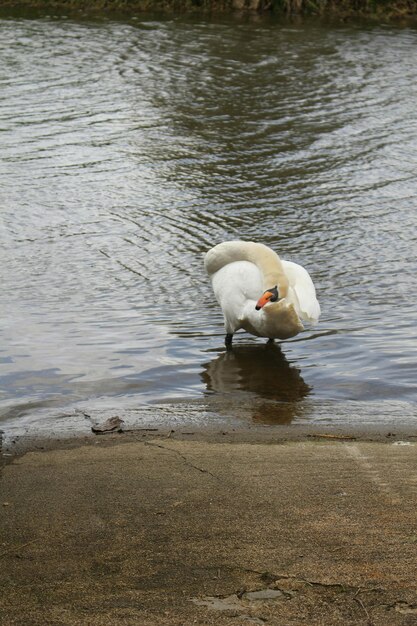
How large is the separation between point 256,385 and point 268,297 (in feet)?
1.82

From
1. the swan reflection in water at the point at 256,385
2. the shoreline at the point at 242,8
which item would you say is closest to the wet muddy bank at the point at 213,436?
the swan reflection in water at the point at 256,385

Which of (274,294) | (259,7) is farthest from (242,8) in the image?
(274,294)

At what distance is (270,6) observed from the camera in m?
23.1

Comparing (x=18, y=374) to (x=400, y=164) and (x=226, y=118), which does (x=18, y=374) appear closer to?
(x=400, y=164)

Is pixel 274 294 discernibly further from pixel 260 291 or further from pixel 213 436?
pixel 213 436

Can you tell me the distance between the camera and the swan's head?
266 inches

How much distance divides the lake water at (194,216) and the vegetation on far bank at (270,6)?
9.23ft

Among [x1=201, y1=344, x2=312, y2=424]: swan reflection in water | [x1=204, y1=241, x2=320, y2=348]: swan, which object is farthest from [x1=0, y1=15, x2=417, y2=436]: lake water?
[x1=204, y1=241, x2=320, y2=348]: swan

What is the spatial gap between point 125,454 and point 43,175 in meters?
7.39

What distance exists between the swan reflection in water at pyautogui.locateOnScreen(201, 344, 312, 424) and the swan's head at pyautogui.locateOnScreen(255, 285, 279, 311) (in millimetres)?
485

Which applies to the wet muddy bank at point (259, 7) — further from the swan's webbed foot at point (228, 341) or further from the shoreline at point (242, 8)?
the swan's webbed foot at point (228, 341)

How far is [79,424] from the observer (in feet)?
19.0

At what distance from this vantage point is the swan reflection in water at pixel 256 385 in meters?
6.16

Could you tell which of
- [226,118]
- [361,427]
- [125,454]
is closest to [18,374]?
[125,454]
